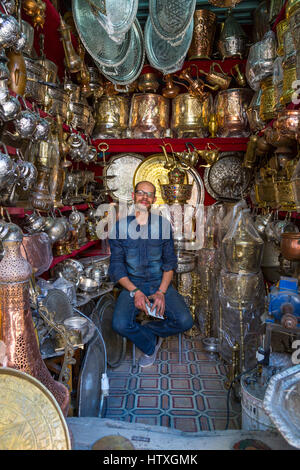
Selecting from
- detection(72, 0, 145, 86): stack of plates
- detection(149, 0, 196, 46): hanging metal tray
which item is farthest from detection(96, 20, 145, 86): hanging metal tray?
detection(149, 0, 196, 46): hanging metal tray

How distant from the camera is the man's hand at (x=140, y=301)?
83.0 inches

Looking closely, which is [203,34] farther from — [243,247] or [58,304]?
[58,304]

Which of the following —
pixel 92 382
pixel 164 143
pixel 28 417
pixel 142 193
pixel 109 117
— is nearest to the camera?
pixel 28 417

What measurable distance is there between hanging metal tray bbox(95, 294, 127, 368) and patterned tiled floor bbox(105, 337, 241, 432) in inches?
2.4

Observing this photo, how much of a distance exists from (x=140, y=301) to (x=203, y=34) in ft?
→ 7.60

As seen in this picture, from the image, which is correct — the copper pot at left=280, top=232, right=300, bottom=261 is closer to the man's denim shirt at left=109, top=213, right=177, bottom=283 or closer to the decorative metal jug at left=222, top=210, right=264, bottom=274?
the decorative metal jug at left=222, top=210, right=264, bottom=274

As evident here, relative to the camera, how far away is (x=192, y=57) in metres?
2.92

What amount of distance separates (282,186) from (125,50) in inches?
53.5

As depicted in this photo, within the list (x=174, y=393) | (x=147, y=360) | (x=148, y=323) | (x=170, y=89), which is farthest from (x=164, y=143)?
(x=174, y=393)

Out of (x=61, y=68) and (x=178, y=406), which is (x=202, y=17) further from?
(x=178, y=406)

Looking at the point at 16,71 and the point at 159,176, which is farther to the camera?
the point at 159,176

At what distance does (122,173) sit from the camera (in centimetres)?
331

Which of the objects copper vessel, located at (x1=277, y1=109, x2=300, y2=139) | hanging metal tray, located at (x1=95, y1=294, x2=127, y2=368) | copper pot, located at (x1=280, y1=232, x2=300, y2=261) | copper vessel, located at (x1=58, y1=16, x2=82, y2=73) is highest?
copper vessel, located at (x1=58, y1=16, x2=82, y2=73)

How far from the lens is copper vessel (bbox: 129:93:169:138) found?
Result: 10.2ft
